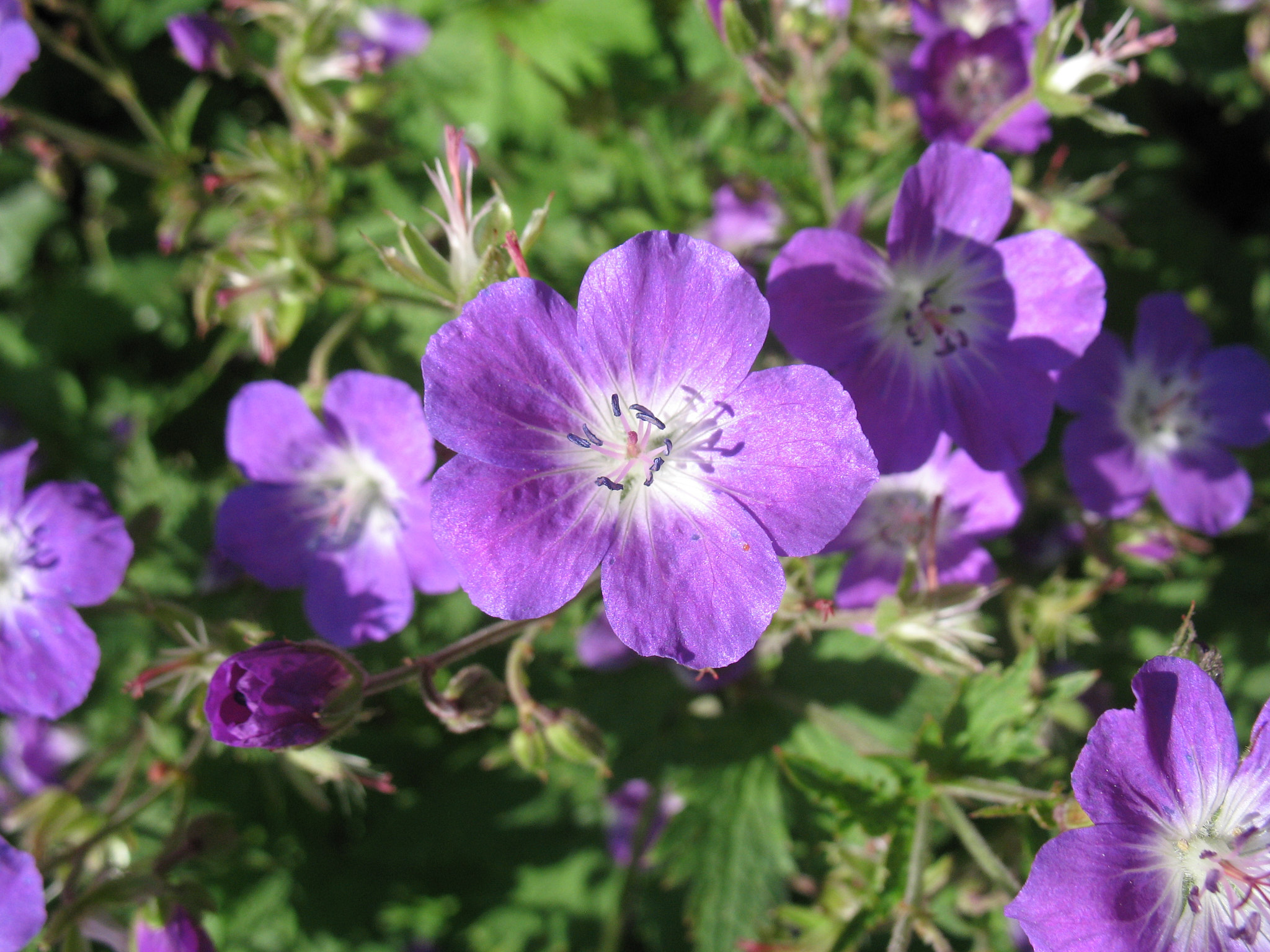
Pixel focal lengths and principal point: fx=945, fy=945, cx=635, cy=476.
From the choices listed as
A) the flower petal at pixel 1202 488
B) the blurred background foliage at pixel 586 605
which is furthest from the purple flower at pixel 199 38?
the flower petal at pixel 1202 488

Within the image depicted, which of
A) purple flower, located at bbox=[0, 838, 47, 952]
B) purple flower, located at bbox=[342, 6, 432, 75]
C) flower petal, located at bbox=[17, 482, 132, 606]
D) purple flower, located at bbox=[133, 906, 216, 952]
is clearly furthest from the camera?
purple flower, located at bbox=[342, 6, 432, 75]

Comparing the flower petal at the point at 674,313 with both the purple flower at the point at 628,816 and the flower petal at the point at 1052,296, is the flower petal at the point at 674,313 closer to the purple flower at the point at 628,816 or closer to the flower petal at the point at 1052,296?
the flower petal at the point at 1052,296

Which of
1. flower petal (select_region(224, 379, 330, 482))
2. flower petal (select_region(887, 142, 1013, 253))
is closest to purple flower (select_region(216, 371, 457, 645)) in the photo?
flower petal (select_region(224, 379, 330, 482))

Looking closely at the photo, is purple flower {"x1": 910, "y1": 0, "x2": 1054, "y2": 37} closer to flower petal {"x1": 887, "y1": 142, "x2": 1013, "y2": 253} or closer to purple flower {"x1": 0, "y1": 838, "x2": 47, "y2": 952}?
flower petal {"x1": 887, "y1": 142, "x2": 1013, "y2": 253}

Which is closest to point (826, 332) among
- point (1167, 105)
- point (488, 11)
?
point (488, 11)

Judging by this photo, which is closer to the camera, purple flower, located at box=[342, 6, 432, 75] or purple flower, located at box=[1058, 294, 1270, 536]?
purple flower, located at box=[1058, 294, 1270, 536]

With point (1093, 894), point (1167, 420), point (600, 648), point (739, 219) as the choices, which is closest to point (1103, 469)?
point (1167, 420)

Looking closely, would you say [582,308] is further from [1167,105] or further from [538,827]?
[1167,105]
